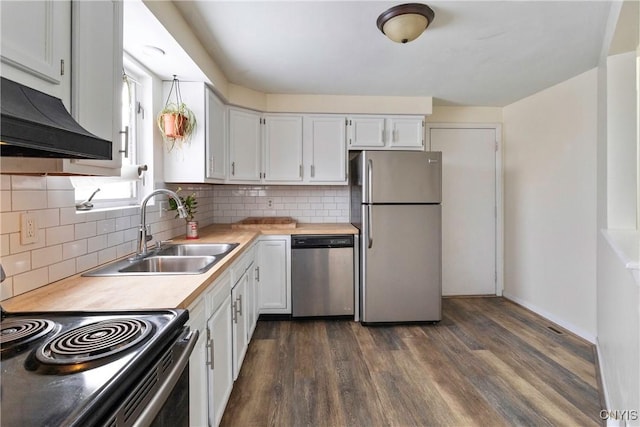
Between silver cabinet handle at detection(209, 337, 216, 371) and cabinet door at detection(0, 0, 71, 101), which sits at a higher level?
cabinet door at detection(0, 0, 71, 101)

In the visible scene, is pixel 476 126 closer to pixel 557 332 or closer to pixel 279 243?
pixel 557 332

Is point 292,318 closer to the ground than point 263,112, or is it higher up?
closer to the ground

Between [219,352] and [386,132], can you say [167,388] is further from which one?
[386,132]

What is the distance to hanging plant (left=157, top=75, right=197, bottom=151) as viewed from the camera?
2248 millimetres

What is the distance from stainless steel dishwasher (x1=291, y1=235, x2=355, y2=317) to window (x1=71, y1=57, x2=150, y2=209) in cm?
144

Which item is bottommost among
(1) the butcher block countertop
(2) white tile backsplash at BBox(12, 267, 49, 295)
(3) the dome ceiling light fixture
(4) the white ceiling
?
(1) the butcher block countertop

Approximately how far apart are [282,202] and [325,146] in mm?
838

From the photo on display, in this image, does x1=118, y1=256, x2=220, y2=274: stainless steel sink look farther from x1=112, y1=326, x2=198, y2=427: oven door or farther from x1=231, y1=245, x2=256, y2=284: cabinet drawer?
x1=112, y1=326, x2=198, y2=427: oven door

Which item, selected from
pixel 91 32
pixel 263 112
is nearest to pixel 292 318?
pixel 263 112

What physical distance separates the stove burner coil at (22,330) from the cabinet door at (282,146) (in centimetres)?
247

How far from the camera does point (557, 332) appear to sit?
2.75 metres

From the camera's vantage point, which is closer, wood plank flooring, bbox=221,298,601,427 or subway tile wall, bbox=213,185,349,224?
wood plank flooring, bbox=221,298,601,427

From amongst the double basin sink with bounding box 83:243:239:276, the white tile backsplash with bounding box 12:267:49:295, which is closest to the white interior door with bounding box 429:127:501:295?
the double basin sink with bounding box 83:243:239:276

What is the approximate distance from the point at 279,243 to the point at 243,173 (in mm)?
817
